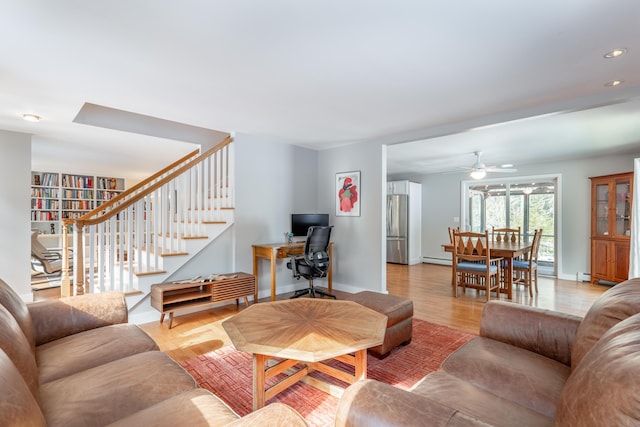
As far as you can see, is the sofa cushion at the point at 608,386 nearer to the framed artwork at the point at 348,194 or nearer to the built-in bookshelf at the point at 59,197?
the framed artwork at the point at 348,194

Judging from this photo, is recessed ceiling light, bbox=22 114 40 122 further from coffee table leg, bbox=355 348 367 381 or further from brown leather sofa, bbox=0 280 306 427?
coffee table leg, bbox=355 348 367 381

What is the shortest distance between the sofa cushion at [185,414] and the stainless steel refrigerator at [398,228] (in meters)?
6.51

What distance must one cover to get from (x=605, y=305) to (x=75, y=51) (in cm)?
330

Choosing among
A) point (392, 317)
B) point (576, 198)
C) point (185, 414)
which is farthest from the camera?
point (576, 198)

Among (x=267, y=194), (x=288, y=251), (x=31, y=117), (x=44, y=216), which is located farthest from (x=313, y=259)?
(x=44, y=216)

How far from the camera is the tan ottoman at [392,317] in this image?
7.90ft

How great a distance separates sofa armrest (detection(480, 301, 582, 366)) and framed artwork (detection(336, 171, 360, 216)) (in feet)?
9.61

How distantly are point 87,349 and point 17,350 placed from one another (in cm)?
47

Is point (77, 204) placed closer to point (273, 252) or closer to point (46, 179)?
point (46, 179)

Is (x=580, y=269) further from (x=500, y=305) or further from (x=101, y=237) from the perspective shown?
(x=101, y=237)

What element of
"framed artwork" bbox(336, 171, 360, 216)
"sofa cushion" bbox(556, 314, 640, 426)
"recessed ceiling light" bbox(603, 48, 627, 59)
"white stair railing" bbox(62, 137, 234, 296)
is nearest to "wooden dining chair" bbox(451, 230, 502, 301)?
"framed artwork" bbox(336, 171, 360, 216)

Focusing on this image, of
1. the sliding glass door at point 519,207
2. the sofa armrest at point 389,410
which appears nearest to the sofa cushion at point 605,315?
the sofa armrest at point 389,410

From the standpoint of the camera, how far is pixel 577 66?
2.22 metres

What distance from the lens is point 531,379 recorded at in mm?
1320
